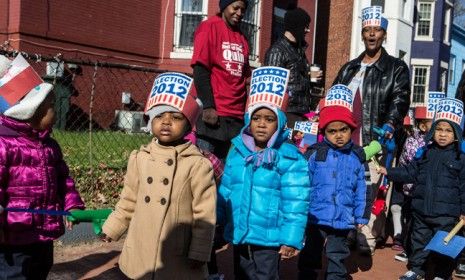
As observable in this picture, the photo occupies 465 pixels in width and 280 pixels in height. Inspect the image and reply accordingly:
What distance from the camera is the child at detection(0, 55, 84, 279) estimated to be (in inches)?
136

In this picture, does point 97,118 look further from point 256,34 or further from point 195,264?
point 195,264

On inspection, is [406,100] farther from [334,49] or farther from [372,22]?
[334,49]

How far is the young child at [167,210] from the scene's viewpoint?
3.49 metres

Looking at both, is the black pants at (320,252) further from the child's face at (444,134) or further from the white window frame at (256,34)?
the white window frame at (256,34)

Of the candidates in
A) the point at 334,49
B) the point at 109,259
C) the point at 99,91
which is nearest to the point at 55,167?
the point at 109,259

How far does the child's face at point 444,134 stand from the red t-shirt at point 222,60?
6.31ft

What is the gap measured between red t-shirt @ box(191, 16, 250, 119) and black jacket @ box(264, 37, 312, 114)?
3.27ft

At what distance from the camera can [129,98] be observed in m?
14.5

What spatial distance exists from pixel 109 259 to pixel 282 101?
2.33m

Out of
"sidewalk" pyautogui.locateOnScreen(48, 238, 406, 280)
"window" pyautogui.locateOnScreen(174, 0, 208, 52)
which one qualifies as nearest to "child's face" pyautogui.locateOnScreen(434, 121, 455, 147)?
"sidewalk" pyautogui.locateOnScreen(48, 238, 406, 280)

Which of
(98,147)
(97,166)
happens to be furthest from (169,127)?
(98,147)

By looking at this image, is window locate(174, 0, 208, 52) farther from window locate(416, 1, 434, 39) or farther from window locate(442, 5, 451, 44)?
window locate(442, 5, 451, 44)

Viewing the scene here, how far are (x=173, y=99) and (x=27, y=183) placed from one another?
39.2 inches

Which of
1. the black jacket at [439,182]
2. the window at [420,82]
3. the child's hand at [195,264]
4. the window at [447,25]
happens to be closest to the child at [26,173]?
the child's hand at [195,264]
